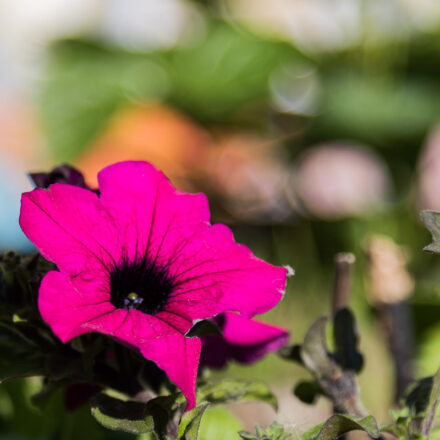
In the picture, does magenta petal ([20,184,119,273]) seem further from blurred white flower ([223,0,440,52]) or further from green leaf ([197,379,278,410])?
blurred white flower ([223,0,440,52])

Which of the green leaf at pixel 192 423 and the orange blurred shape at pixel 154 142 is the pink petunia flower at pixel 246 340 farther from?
the orange blurred shape at pixel 154 142

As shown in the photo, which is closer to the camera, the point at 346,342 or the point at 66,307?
the point at 66,307

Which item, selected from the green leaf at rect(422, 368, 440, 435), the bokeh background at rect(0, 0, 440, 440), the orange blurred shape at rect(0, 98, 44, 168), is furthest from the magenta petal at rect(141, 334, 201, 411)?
the orange blurred shape at rect(0, 98, 44, 168)

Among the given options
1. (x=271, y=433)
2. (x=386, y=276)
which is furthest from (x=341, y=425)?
(x=386, y=276)

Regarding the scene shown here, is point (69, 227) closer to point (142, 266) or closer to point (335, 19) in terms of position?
point (142, 266)

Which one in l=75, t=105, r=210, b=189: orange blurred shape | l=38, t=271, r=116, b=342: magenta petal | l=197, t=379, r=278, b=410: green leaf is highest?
l=38, t=271, r=116, b=342: magenta petal
